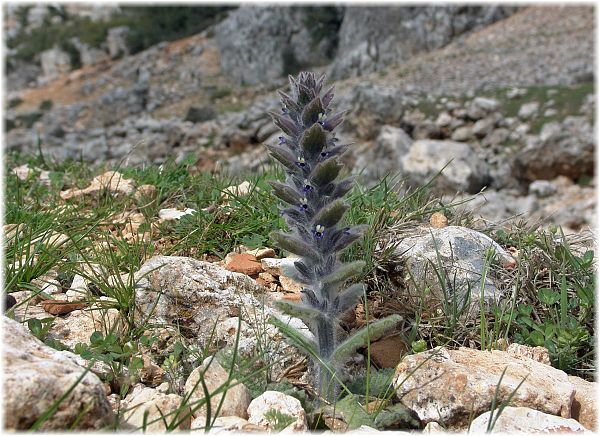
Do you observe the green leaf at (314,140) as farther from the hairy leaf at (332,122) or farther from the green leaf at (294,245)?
the green leaf at (294,245)

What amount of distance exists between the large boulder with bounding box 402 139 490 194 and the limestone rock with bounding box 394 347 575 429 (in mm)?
12816

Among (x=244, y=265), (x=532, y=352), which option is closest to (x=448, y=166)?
(x=244, y=265)

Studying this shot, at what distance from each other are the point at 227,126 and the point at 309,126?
2175 centimetres

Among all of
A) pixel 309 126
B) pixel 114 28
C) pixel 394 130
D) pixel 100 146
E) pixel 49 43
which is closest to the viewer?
pixel 309 126

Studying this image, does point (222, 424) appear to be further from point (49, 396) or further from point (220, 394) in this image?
point (49, 396)

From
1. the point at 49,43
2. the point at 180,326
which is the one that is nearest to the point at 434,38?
the point at 180,326

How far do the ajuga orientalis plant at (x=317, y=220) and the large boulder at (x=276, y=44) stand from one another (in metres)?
37.2

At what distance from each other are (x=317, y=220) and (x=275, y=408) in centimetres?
79

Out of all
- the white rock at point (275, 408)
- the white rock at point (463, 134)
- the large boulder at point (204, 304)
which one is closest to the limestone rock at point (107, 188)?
the large boulder at point (204, 304)

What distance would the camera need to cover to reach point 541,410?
105 inches

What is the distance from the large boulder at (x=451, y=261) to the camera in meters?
3.53

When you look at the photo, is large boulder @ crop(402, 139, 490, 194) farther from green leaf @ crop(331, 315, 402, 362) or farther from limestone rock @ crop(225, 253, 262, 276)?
green leaf @ crop(331, 315, 402, 362)

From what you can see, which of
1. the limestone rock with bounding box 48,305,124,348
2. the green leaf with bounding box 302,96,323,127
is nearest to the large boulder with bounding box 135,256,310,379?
the limestone rock with bounding box 48,305,124,348

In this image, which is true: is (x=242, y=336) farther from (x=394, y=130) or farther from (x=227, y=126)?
(x=227, y=126)
